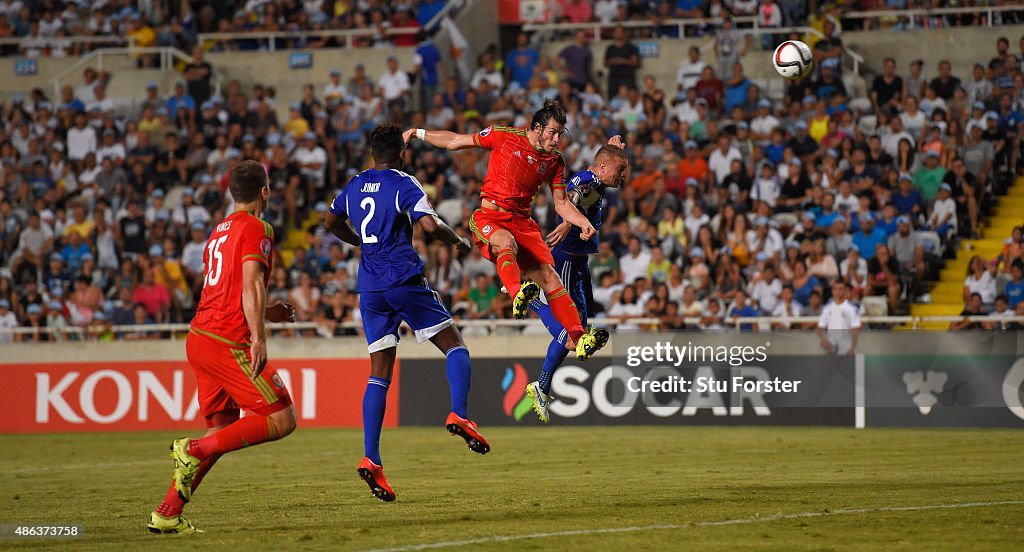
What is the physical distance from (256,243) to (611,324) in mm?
12894

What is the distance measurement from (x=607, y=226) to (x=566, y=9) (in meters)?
7.62

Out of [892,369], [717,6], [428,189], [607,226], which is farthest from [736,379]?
[717,6]

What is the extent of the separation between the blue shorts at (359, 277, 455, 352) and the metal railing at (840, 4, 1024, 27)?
56.2 feet

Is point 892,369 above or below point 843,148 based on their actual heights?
below

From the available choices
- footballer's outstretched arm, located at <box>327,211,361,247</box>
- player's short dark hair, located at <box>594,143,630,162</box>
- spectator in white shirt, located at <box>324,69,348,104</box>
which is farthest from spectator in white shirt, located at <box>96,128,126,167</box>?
footballer's outstretched arm, located at <box>327,211,361,247</box>

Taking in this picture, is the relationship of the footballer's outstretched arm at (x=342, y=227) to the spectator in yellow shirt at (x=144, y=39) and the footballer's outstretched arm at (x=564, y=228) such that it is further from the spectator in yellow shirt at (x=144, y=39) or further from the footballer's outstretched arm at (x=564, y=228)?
the spectator in yellow shirt at (x=144, y=39)

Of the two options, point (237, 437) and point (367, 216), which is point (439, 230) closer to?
point (367, 216)

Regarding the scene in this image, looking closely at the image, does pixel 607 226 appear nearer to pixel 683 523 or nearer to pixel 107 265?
pixel 107 265

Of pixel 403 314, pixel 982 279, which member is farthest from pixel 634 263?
pixel 403 314

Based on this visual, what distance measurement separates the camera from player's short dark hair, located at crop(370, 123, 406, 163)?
11.1m

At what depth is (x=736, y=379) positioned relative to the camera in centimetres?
2067

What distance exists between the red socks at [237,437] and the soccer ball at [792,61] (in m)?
8.13

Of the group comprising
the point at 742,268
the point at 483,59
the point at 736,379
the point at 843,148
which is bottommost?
the point at 736,379

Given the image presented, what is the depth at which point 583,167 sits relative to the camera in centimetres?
2448
